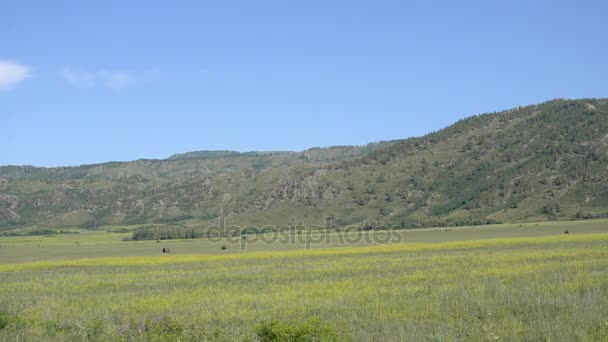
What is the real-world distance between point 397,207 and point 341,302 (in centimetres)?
14125

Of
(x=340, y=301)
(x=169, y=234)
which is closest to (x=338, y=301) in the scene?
(x=340, y=301)

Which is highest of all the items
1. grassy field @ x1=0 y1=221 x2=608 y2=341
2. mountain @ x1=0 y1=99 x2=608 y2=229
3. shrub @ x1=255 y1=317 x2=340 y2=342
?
mountain @ x1=0 y1=99 x2=608 y2=229

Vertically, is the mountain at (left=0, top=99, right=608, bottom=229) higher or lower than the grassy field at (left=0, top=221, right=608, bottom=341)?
higher

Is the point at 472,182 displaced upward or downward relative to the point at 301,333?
upward

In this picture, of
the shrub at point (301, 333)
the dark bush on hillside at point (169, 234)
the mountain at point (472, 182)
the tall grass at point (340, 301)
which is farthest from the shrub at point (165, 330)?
the mountain at point (472, 182)

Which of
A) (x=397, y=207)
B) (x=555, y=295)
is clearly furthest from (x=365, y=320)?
(x=397, y=207)

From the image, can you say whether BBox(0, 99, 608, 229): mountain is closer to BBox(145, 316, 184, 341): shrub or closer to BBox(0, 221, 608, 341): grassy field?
BBox(0, 221, 608, 341): grassy field

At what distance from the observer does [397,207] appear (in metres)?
163
